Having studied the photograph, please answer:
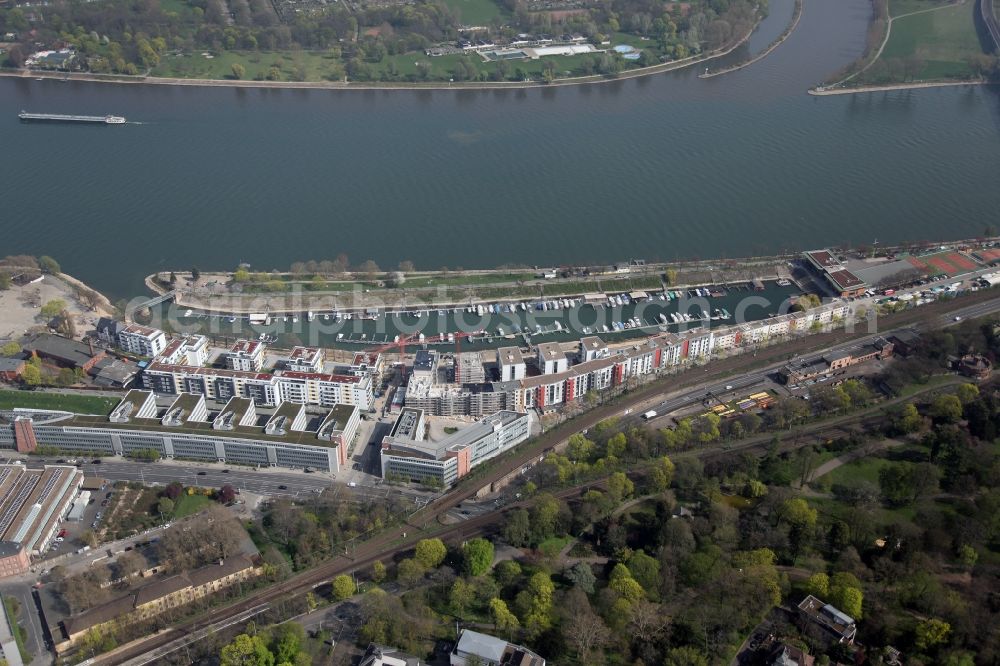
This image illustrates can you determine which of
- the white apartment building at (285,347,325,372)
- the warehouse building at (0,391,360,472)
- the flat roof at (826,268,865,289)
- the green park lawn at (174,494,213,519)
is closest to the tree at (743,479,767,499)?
the warehouse building at (0,391,360,472)

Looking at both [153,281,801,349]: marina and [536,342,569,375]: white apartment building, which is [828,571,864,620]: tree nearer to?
[536,342,569,375]: white apartment building

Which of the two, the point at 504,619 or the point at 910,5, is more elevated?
the point at 910,5

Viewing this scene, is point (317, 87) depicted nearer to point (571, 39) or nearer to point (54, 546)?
point (571, 39)

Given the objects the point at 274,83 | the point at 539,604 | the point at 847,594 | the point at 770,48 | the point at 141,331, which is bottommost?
the point at 539,604

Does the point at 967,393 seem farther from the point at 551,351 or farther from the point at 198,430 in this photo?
the point at 198,430

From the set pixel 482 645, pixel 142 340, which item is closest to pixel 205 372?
pixel 142 340

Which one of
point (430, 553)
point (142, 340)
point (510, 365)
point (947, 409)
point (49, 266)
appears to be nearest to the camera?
point (430, 553)

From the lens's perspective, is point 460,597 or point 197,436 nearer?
point 460,597
